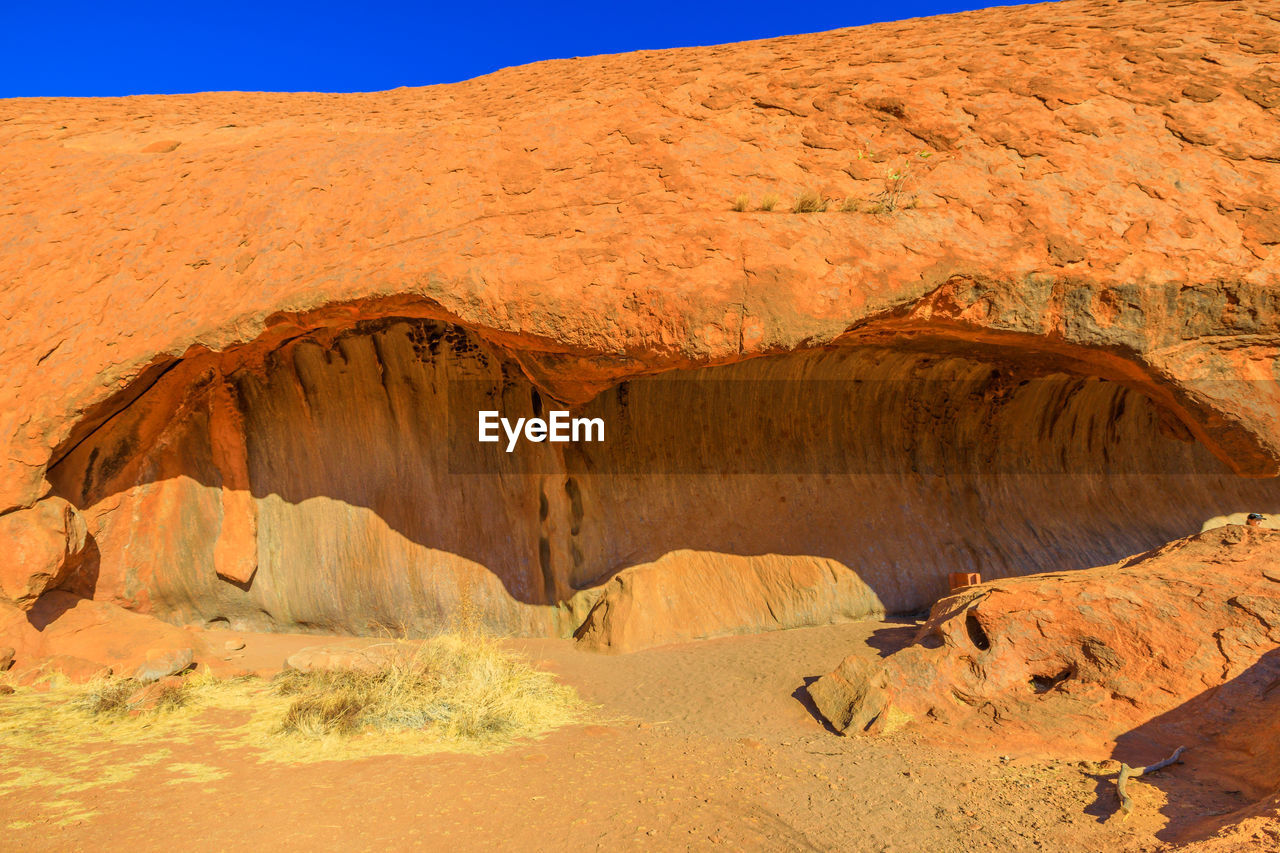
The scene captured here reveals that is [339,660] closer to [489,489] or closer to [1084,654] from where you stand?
[489,489]

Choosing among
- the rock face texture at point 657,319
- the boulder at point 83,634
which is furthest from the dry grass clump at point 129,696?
the rock face texture at point 657,319

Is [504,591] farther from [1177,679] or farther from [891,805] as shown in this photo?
[1177,679]

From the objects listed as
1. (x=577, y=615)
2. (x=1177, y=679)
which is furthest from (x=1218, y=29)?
(x=577, y=615)

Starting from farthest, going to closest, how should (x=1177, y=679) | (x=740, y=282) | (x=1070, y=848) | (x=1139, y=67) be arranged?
(x=1139, y=67) < (x=740, y=282) < (x=1177, y=679) < (x=1070, y=848)

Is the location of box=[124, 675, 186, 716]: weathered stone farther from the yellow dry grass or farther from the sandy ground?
→ the sandy ground

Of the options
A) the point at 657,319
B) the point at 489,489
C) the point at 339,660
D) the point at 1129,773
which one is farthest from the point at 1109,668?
→ the point at 489,489

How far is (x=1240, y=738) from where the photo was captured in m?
3.60

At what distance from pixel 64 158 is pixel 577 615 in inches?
257

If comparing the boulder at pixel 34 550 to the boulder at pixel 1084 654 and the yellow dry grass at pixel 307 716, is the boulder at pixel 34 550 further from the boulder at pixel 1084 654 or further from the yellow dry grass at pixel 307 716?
the boulder at pixel 1084 654

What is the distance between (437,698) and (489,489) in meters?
2.56

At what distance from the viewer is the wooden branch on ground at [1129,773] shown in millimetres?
3246

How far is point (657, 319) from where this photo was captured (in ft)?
16.7

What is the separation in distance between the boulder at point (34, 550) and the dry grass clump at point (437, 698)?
6.32ft

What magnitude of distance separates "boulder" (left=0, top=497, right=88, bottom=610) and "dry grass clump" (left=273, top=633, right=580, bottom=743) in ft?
6.32
